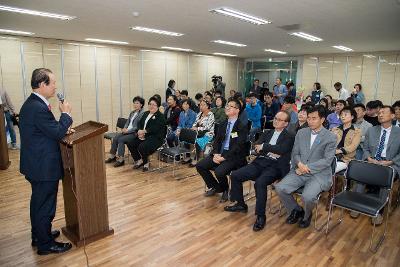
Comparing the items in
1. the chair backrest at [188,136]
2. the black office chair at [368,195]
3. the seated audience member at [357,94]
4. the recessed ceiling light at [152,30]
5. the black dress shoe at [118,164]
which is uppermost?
the recessed ceiling light at [152,30]

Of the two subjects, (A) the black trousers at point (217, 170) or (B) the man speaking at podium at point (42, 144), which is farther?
(A) the black trousers at point (217, 170)

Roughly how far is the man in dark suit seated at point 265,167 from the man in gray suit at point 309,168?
0.44 feet

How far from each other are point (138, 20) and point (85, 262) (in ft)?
14.6

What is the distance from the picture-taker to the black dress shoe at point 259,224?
3541 mm

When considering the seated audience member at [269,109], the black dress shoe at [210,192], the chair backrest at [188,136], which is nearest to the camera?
the black dress shoe at [210,192]

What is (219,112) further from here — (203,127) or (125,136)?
(125,136)

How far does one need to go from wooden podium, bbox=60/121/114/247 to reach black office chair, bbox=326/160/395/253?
2611 millimetres

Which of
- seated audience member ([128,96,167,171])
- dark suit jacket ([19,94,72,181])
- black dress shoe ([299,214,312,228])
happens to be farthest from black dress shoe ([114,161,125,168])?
black dress shoe ([299,214,312,228])

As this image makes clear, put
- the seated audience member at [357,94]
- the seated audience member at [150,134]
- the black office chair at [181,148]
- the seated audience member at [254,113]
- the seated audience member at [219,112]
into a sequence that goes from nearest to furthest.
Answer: the black office chair at [181,148], the seated audience member at [150,134], the seated audience member at [219,112], the seated audience member at [254,113], the seated audience member at [357,94]

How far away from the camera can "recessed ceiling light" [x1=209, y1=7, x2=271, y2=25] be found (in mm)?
4699

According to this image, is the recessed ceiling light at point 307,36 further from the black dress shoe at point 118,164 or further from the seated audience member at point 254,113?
the black dress shoe at point 118,164

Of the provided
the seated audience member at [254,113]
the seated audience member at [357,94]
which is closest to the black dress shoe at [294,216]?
the seated audience member at [254,113]

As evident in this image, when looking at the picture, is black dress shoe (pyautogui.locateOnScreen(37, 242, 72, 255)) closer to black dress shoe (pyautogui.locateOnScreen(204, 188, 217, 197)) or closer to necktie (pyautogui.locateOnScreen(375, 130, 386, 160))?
black dress shoe (pyautogui.locateOnScreen(204, 188, 217, 197))

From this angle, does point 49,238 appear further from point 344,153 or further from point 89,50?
point 89,50
